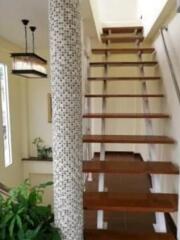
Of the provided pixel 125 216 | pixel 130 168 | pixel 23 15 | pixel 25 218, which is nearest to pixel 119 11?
pixel 23 15

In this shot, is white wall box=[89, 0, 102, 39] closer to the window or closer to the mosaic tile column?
the mosaic tile column

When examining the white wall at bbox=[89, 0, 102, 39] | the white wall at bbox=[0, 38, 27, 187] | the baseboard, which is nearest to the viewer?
the baseboard

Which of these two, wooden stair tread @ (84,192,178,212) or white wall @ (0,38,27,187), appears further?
white wall @ (0,38,27,187)

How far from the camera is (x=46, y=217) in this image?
2289mm

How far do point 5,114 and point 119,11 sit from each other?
307cm

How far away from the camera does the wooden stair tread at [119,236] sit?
2.36 metres

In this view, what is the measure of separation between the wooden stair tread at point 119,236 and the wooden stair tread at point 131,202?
0.72 ft

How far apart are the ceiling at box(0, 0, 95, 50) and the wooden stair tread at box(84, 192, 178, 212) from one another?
1973 millimetres

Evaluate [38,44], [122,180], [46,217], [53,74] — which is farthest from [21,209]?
[38,44]

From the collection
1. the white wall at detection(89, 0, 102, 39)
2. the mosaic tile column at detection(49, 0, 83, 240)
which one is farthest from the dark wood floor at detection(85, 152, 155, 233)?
the white wall at detection(89, 0, 102, 39)

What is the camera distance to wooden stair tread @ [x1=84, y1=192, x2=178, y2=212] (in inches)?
93.8

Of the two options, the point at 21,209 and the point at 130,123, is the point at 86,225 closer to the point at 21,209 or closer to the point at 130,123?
the point at 21,209

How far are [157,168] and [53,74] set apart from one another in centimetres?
136

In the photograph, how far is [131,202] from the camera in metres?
2.49
